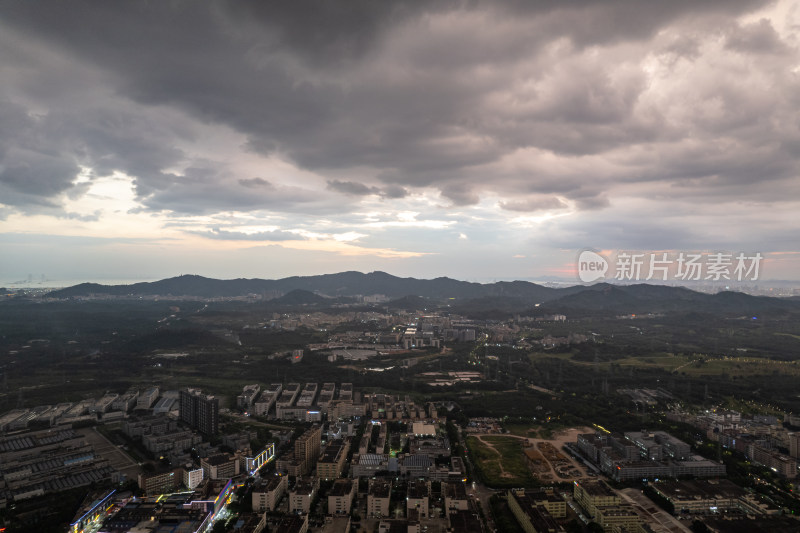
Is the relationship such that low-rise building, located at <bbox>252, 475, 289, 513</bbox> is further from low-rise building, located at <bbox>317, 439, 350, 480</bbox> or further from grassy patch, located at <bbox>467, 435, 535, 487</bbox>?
grassy patch, located at <bbox>467, 435, 535, 487</bbox>

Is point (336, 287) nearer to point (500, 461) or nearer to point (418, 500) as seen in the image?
point (500, 461)

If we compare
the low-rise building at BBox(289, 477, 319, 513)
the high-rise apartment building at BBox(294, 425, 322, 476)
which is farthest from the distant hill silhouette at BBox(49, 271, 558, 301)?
the low-rise building at BBox(289, 477, 319, 513)

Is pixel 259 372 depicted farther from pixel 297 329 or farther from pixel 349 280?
pixel 349 280

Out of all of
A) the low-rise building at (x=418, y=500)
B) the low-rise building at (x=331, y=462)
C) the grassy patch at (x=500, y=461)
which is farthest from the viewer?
the low-rise building at (x=331, y=462)

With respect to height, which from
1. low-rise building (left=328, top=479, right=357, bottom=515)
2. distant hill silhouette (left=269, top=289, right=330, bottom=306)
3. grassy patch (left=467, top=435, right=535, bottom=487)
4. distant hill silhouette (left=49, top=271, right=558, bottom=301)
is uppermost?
distant hill silhouette (left=49, top=271, right=558, bottom=301)

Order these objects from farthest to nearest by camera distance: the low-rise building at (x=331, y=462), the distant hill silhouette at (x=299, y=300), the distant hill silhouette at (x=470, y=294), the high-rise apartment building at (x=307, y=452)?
the distant hill silhouette at (x=299, y=300)
the distant hill silhouette at (x=470, y=294)
the high-rise apartment building at (x=307, y=452)
the low-rise building at (x=331, y=462)

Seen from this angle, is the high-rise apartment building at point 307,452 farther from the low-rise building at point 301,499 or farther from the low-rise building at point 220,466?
the low-rise building at point 301,499

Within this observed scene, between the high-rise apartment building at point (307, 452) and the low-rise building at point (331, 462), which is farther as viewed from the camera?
the high-rise apartment building at point (307, 452)

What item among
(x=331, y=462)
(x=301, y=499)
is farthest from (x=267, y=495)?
(x=331, y=462)

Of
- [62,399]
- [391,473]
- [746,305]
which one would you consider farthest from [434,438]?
[746,305]

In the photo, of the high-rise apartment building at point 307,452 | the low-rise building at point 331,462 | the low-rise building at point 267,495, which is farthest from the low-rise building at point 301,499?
the high-rise apartment building at point 307,452

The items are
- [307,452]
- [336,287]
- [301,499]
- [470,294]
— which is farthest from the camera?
[336,287]
